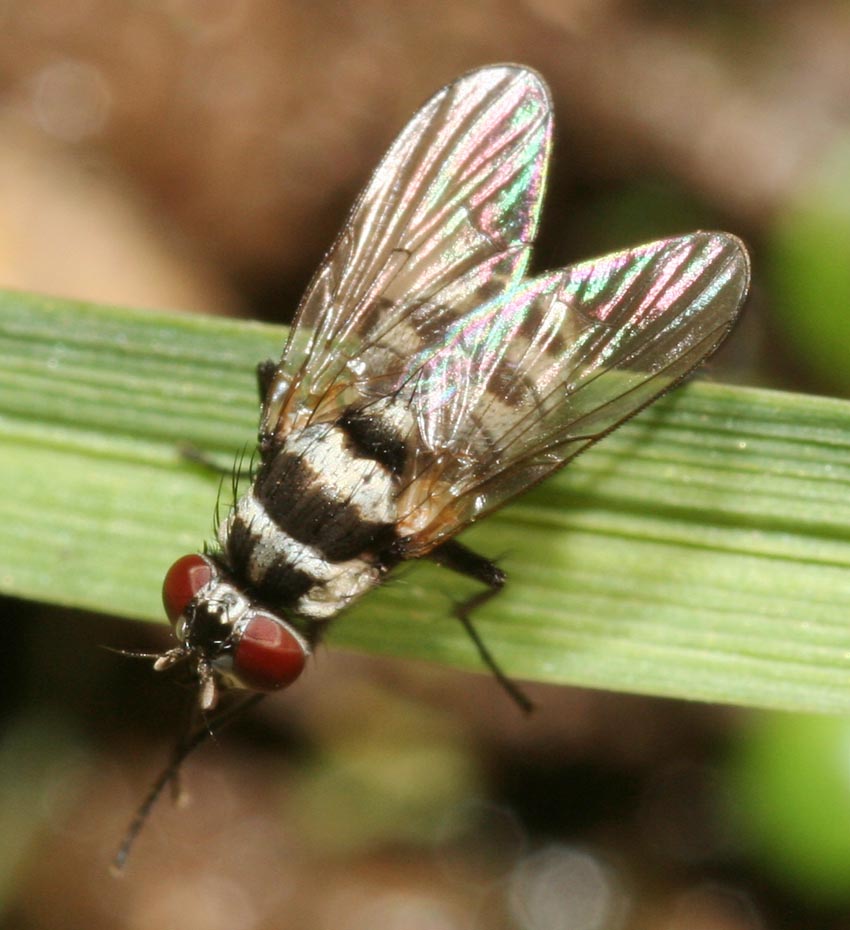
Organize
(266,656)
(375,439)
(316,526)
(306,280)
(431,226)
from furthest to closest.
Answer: (306,280), (431,226), (375,439), (316,526), (266,656)

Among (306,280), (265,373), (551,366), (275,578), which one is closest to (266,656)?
(275,578)

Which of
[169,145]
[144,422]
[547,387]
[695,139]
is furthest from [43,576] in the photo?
[695,139]

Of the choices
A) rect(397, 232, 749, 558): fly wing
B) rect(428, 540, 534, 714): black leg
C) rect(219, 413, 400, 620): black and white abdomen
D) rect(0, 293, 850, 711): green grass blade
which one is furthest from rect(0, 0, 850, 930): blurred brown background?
rect(219, 413, 400, 620): black and white abdomen

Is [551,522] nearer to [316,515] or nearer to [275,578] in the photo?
[316,515]

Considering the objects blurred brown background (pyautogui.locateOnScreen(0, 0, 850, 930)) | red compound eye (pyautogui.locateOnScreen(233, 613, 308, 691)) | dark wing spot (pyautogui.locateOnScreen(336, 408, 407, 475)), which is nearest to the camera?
red compound eye (pyautogui.locateOnScreen(233, 613, 308, 691))

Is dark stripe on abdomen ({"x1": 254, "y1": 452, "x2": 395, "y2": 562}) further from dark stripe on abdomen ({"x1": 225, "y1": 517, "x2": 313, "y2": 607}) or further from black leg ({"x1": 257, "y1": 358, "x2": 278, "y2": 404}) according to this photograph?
black leg ({"x1": 257, "y1": 358, "x2": 278, "y2": 404})

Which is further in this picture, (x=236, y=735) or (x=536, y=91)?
(x=236, y=735)

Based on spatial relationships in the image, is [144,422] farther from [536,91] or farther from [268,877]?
[268,877]
